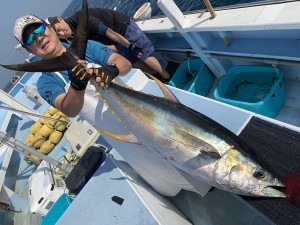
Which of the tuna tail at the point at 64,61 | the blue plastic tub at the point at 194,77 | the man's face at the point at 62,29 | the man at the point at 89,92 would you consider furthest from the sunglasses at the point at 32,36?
the blue plastic tub at the point at 194,77

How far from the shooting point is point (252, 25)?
2.48m

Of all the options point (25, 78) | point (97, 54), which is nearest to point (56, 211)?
point (97, 54)

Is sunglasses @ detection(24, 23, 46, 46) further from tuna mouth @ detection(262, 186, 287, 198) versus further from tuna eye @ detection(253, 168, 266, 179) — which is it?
tuna mouth @ detection(262, 186, 287, 198)

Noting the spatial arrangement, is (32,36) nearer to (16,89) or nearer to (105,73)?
(105,73)

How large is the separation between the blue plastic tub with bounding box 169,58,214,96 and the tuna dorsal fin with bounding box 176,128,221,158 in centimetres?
179

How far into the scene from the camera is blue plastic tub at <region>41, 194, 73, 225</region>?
2920mm

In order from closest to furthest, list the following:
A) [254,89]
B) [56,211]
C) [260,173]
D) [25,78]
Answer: [260,173] → [56,211] → [254,89] → [25,78]

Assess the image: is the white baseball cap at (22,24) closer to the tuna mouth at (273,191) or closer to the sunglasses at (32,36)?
the sunglasses at (32,36)

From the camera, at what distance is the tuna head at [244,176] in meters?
1.66

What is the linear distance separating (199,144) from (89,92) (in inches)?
40.5

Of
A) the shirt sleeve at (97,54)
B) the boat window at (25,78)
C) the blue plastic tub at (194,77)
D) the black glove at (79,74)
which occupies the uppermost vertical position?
the blue plastic tub at (194,77)

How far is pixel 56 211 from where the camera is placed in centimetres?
300

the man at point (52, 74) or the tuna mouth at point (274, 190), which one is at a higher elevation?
the tuna mouth at point (274, 190)

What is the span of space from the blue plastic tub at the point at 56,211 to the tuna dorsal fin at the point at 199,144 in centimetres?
182
